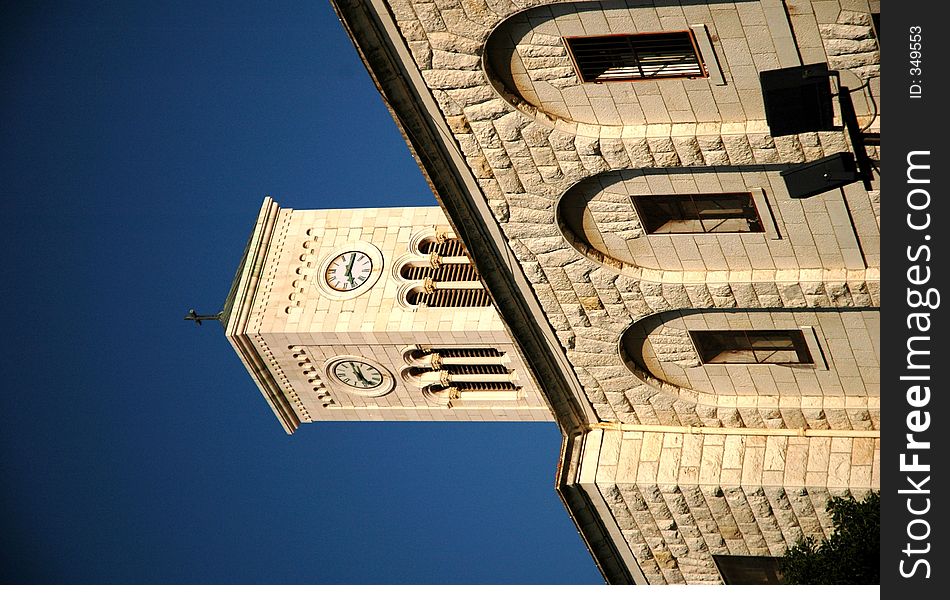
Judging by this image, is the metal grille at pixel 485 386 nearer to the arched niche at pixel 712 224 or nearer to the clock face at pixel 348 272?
the clock face at pixel 348 272

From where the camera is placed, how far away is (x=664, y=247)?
93.9ft

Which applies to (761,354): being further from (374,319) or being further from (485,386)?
(485,386)

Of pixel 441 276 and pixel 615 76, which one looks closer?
pixel 615 76

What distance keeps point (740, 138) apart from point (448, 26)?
4.98 meters

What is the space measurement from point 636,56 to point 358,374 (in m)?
26.1

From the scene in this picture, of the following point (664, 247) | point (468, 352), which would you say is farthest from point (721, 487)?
point (468, 352)

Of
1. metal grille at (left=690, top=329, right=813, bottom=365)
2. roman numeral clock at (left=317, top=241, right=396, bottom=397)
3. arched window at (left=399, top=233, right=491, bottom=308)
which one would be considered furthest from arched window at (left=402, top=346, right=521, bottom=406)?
metal grille at (left=690, top=329, right=813, bottom=365)

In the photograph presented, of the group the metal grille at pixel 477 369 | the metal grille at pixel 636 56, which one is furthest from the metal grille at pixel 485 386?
the metal grille at pixel 636 56

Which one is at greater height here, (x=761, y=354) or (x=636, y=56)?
(x=636, y=56)

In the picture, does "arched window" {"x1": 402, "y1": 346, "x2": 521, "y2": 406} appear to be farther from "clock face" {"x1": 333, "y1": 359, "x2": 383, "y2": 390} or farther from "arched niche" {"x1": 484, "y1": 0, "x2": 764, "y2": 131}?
"arched niche" {"x1": 484, "y1": 0, "x2": 764, "y2": 131}

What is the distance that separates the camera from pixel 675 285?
28.8m

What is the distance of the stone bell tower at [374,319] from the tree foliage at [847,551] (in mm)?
18946
